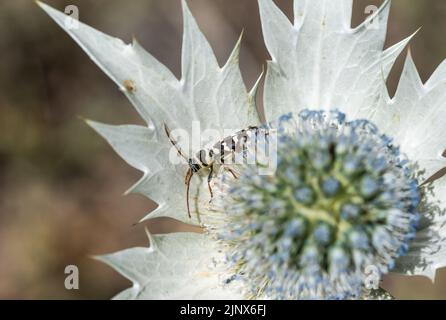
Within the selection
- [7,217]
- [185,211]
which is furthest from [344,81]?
[7,217]

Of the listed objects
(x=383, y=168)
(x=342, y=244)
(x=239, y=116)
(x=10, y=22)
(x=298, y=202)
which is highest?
(x=10, y=22)

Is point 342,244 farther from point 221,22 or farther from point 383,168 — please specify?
point 221,22

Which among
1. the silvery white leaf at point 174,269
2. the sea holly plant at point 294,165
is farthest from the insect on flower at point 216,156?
the silvery white leaf at point 174,269

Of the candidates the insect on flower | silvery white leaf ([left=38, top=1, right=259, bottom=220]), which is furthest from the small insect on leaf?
the insect on flower

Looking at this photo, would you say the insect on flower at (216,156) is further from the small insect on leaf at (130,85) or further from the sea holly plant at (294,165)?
the small insect on leaf at (130,85)

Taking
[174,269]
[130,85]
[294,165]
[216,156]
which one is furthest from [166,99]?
[174,269]

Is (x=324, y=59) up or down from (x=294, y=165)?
up

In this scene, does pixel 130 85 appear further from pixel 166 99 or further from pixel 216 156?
pixel 216 156

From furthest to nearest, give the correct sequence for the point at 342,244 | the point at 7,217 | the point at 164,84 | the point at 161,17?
the point at 161,17 → the point at 7,217 → the point at 164,84 → the point at 342,244
